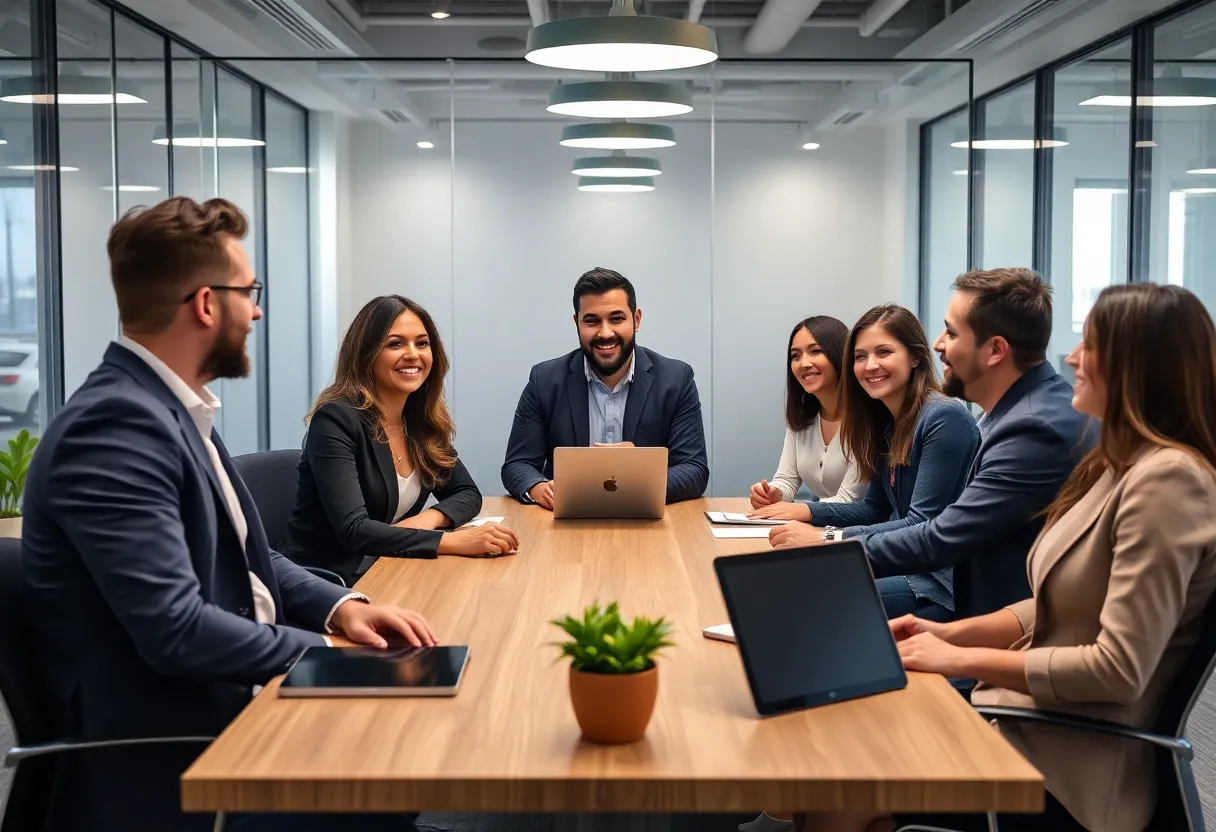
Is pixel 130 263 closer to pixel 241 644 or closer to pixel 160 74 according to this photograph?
pixel 241 644

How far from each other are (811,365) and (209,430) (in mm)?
2560

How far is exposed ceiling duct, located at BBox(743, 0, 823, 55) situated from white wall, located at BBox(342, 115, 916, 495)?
3.15 feet

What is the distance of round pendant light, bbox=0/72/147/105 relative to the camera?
4.91m

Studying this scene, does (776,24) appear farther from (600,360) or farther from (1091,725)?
(1091,725)

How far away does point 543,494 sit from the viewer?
13.4 feet

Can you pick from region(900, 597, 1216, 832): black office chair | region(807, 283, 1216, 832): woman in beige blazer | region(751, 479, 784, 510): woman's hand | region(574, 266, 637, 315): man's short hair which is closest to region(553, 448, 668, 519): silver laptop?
region(751, 479, 784, 510): woman's hand

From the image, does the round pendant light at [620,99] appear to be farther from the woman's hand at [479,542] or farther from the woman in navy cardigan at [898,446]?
the woman's hand at [479,542]

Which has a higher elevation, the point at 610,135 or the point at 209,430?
the point at 610,135

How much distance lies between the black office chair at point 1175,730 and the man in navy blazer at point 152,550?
109cm

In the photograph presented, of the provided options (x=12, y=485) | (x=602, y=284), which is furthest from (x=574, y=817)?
(x=12, y=485)

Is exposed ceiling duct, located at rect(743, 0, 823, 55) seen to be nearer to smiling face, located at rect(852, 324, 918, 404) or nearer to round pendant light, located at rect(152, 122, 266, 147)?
round pendant light, located at rect(152, 122, 266, 147)

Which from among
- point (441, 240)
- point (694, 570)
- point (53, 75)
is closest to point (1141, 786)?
point (694, 570)

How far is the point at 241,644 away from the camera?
202 centimetres

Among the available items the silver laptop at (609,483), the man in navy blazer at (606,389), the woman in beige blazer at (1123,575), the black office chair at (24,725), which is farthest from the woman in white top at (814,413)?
the black office chair at (24,725)
